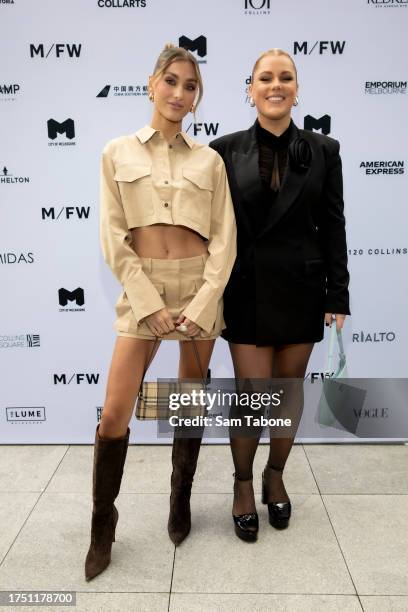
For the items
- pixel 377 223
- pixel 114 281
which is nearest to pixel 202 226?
pixel 114 281

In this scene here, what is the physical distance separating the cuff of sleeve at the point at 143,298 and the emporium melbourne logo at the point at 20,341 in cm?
144

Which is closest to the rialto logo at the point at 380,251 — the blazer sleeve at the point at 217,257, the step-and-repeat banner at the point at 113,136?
the step-and-repeat banner at the point at 113,136

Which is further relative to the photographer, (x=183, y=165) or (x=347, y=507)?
(x=347, y=507)

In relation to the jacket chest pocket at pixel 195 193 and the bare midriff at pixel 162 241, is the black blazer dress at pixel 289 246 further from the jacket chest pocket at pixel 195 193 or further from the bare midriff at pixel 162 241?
the bare midriff at pixel 162 241

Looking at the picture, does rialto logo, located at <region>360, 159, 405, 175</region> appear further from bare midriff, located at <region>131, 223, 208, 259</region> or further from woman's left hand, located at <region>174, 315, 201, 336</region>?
woman's left hand, located at <region>174, 315, 201, 336</region>

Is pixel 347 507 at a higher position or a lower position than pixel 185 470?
lower

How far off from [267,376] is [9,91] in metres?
2.11

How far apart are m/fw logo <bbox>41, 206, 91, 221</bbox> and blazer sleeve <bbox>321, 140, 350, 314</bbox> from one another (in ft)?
4.74

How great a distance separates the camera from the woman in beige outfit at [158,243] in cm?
194

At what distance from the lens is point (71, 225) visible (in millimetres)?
3049

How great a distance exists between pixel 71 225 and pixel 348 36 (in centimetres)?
184

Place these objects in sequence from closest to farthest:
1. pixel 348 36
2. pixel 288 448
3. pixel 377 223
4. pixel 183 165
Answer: pixel 183 165 → pixel 288 448 → pixel 348 36 → pixel 377 223

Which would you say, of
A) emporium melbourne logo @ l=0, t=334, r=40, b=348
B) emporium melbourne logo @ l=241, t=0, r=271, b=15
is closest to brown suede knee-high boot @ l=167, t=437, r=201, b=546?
emporium melbourne logo @ l=0, t=334, r=40, b=348

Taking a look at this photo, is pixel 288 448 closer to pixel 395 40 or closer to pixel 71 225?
pixel 71 225
